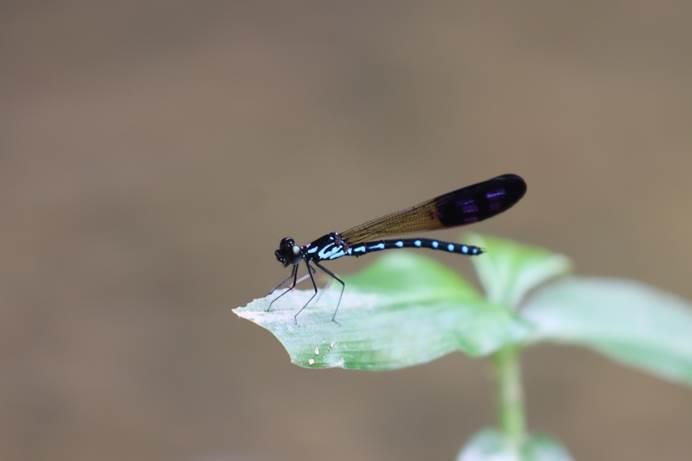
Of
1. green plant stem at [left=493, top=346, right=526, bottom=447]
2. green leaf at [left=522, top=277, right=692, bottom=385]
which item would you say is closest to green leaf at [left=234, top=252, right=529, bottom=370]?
green plant stem at [left=493, top=346, right=526, bottom=447]

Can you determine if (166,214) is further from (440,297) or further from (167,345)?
(440,297)

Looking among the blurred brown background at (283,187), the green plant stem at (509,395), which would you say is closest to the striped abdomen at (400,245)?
the green plant stem at (509,395)

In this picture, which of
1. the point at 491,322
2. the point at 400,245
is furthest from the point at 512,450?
the point at 400,245

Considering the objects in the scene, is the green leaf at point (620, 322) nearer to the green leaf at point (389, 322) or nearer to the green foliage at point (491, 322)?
the green foliage at point (491, 322)

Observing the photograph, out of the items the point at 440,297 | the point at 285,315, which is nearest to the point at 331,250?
the point at 440,297

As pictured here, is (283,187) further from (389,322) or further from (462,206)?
(389,322)
